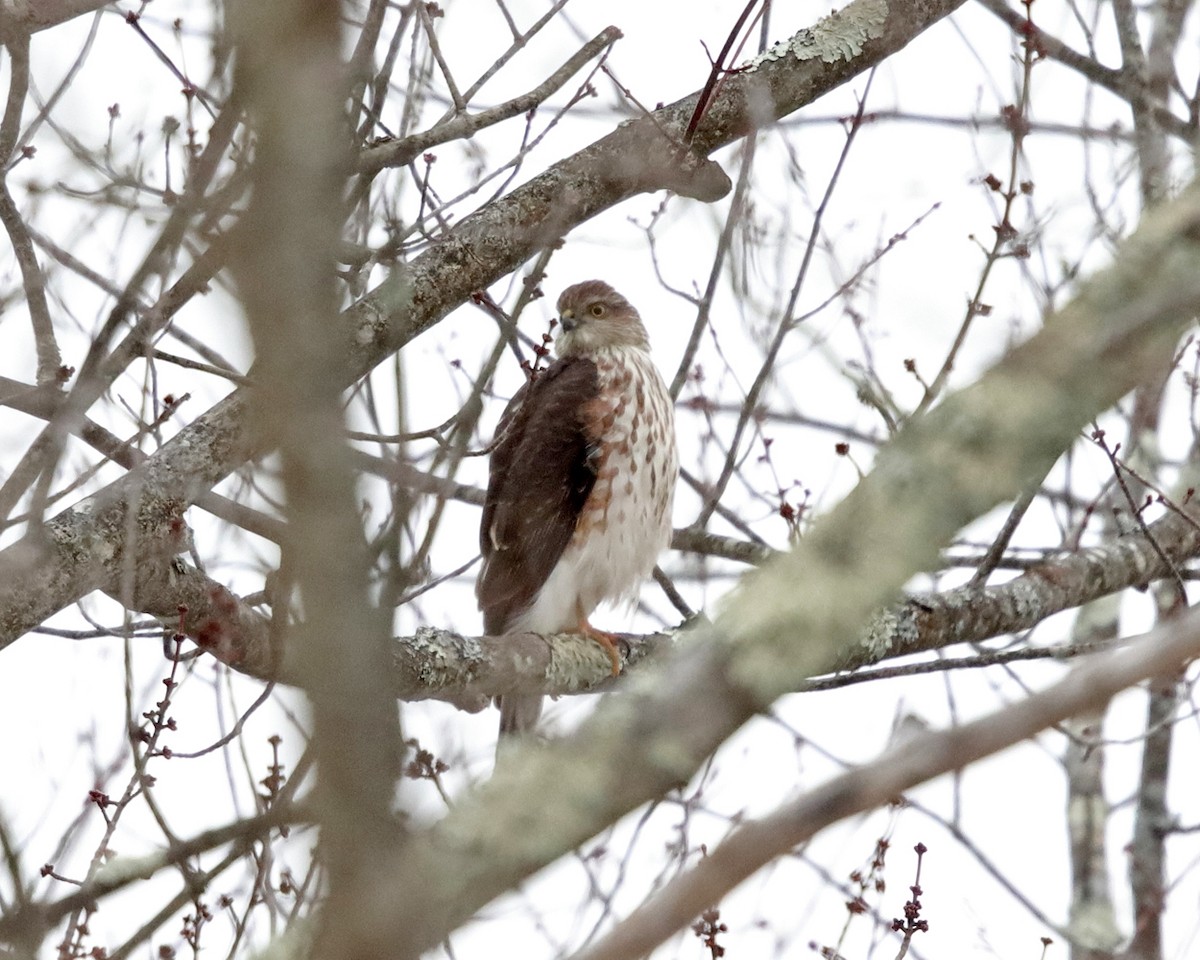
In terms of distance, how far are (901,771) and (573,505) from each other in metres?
4.64

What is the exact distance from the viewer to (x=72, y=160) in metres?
4.46

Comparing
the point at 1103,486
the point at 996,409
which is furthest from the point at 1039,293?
the point at 996,409

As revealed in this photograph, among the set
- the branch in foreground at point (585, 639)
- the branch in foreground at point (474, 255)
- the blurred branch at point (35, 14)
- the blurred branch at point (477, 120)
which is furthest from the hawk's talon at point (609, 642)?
the blurred branch at point (35, 14)

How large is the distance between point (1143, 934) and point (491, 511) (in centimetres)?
327

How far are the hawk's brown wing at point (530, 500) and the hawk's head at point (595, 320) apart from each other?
54cm

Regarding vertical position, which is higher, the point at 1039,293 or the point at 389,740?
the point at 1039,293

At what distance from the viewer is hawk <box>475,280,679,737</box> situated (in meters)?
5.55

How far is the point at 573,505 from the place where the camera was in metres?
5.65

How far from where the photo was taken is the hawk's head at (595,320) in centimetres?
625

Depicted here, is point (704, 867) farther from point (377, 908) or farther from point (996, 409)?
point (996, 409)

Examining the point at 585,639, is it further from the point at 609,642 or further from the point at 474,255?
the point at 474,255

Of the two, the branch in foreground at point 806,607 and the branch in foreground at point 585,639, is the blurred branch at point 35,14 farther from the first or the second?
the branch in foreground at point 806,607

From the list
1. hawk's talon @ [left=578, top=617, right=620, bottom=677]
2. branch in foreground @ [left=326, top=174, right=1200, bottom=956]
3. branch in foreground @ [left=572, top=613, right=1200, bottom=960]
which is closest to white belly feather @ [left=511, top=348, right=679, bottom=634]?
hawk's talon @ [left=578, top=617, right=620, bottom=677]

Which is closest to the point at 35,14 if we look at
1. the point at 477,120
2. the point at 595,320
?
the point at 477,120
